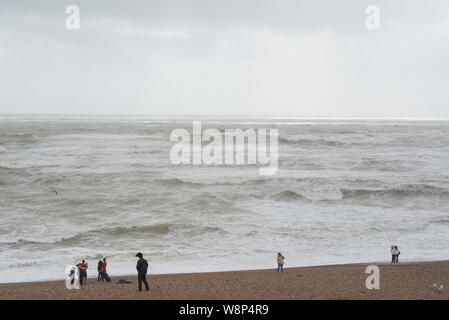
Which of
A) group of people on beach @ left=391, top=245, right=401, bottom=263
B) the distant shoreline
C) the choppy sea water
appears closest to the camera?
the distant shoreline

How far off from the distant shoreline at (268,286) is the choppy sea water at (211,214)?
1596 mm

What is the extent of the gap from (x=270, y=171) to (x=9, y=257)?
85.3ft

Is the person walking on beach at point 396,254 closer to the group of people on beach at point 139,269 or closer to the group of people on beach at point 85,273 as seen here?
the group of people on beach at point 139,269

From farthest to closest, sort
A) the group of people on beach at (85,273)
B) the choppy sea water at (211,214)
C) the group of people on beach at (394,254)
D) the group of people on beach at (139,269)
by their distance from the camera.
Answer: the choppy sea water at (211,214), the group of people on beach at (394,254), the group of people on beach at (85,273), the group of people on beach at (139,269)

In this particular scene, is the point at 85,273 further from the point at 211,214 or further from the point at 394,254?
the point at 211,214

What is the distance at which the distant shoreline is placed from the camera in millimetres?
11463

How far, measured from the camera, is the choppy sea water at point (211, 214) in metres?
17.3

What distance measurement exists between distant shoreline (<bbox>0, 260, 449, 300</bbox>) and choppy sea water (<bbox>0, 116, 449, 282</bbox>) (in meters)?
1.60

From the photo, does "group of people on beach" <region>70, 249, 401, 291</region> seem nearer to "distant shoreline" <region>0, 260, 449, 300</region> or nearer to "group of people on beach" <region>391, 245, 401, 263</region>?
"group of people on beach" <region>391, 245, 401, 263</region>

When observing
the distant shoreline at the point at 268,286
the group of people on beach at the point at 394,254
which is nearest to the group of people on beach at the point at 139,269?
the group of people on beach at the point at 394,254

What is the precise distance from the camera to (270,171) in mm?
39344

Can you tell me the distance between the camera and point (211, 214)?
24.3 m

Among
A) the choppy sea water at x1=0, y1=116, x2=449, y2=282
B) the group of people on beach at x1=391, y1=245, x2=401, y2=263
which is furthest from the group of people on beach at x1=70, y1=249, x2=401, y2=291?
the choppy sea water at x1=0, y1=116, x2=449, y2=282

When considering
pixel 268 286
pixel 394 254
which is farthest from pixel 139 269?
pixel 394 254
